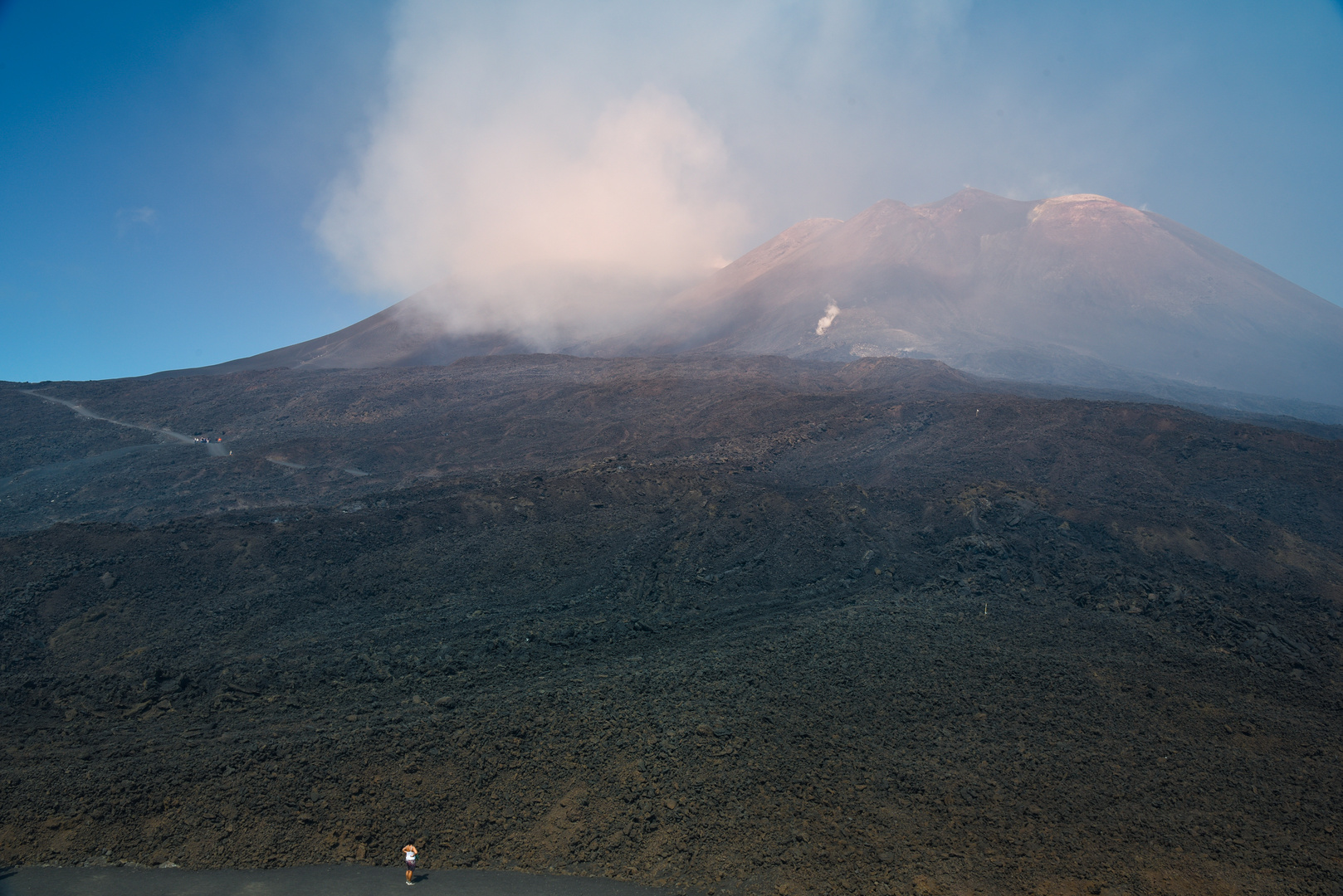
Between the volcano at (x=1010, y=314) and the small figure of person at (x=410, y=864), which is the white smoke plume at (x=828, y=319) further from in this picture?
the small figure of person at (x=410, y=864)

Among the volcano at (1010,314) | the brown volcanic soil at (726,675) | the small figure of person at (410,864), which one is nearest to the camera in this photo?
the small figure of person at (410,864)

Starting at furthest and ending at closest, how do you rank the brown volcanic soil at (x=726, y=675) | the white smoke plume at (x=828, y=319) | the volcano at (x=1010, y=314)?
the white smoke plume at (x=828, y=319) → the volcano at (x=1010, y=314) → the brown volcanic soil at (x=726, y=675)

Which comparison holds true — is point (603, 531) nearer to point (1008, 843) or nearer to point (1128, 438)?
point (1008, 843)

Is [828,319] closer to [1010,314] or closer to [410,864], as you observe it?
[1010,314]

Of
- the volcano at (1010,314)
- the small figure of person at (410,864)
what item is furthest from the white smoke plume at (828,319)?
the small figure of person at (410,864)

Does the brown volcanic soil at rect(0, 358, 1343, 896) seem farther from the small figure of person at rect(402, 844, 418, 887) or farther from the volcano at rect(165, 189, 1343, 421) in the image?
the volcano at rect(165, 189, 1343, 421)

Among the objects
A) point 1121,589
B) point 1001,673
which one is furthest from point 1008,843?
point 1121,589

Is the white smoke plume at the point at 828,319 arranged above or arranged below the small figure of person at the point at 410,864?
above
